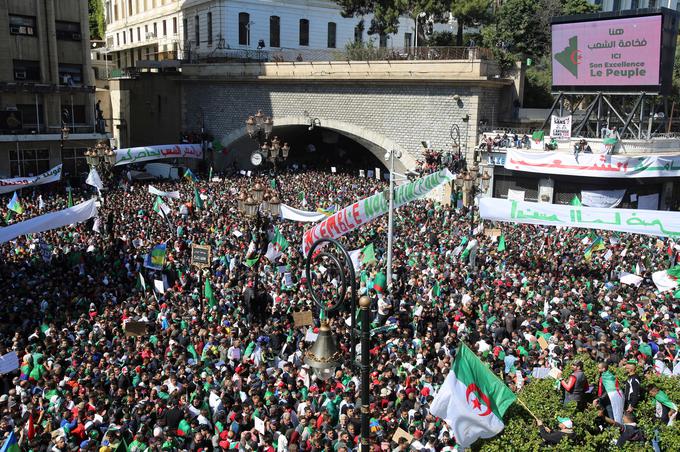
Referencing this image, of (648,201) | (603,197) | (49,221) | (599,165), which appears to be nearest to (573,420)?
(49,221)

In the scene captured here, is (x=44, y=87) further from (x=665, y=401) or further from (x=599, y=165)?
(x=665, y=401)

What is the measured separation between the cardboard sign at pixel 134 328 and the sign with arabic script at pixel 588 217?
1016 cm

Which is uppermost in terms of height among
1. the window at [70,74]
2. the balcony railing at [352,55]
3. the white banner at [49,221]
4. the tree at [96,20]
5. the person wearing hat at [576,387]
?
the tree at [96,20]

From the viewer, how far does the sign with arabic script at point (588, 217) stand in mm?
16859

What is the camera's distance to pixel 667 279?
→ 14.6 m

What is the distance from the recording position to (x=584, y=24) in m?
26.7

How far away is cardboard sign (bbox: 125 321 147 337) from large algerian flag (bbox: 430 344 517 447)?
7031mm

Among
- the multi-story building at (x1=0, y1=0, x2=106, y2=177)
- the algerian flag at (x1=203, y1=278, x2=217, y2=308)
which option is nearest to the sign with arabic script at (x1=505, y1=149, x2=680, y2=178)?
the algerian flag at (x1=203, y1=278, x2=217, y2=308)

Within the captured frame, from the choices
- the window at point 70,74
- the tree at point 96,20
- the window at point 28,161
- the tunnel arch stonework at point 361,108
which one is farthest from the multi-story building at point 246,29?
the tree at point 96,20

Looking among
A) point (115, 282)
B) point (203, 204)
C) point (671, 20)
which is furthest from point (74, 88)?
point (671, 20)

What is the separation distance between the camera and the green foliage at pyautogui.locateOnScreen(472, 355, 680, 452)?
802 cm

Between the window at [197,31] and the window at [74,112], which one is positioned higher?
the window at [197,31]

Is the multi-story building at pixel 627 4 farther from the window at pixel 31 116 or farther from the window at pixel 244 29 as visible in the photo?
the window at pixel 31 116

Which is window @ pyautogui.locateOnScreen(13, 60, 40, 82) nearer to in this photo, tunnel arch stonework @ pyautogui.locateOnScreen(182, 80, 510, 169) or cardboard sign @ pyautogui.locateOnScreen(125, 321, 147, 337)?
tunnel arch stonework @ pyautogui.locateOnScreen(182, 80, 510, 169)
